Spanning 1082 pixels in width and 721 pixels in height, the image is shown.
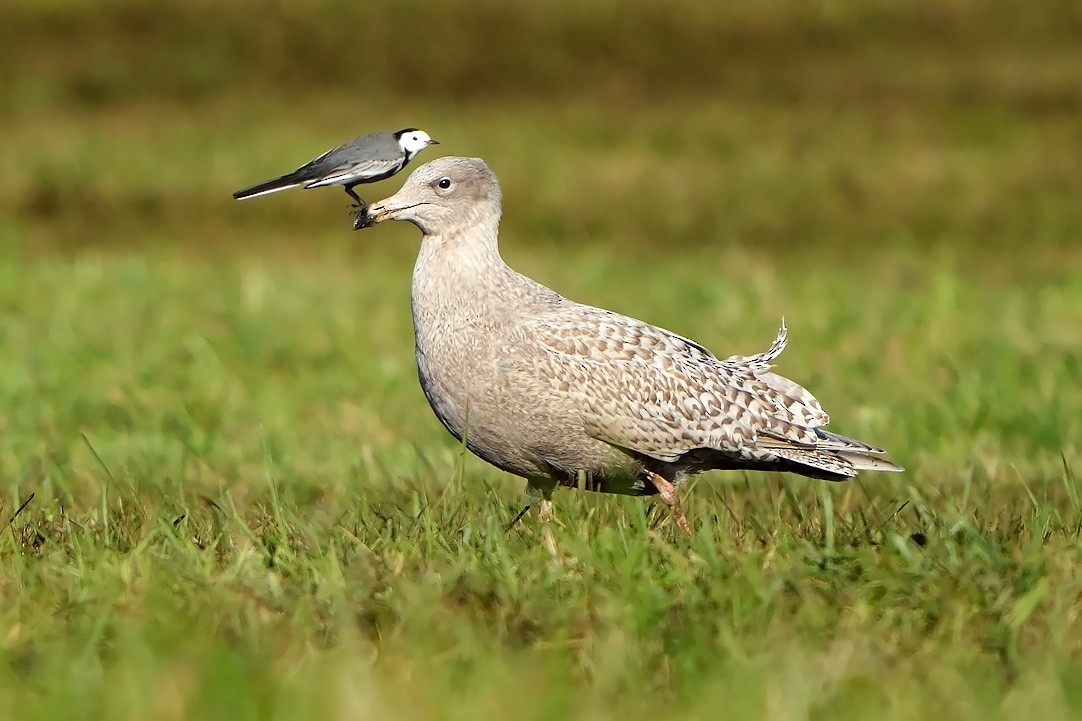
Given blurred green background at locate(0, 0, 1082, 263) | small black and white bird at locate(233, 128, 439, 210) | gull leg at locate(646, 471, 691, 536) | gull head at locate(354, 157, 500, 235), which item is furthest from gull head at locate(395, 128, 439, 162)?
blurred green background at locate(0, 0, 1082, 263)

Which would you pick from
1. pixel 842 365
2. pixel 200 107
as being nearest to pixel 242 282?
pixel 842 365

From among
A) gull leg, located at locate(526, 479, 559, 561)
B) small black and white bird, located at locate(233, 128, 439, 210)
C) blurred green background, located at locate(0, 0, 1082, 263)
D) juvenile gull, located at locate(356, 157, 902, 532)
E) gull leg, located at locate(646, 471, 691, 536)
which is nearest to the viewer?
gull leg, located at locate(526, 479, 559, 561)

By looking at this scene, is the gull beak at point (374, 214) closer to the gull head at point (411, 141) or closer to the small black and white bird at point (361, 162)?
the small black and white bird at point (361, 162)

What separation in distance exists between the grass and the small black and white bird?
3.87ft

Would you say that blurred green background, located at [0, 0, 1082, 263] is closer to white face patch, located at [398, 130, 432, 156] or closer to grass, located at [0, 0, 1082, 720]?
grass, located at [0, 0, 1082, 720]

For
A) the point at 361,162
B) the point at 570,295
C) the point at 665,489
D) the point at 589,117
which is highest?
the point at 361,162

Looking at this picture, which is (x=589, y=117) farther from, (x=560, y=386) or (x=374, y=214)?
(x=560, y=386)

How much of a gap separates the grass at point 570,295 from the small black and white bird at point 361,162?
3.87 ft

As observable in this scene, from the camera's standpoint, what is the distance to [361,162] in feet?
19.1

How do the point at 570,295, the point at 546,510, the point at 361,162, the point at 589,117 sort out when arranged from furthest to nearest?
the point at 589,117 < the point at 570,295 < the point at 361,162 < the point at 546,510

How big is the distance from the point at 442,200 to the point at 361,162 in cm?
35

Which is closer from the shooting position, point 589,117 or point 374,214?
point 374,214

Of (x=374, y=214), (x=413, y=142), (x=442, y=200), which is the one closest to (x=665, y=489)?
(x=442, y=200)

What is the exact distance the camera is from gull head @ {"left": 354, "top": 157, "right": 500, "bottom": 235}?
19.5ft
